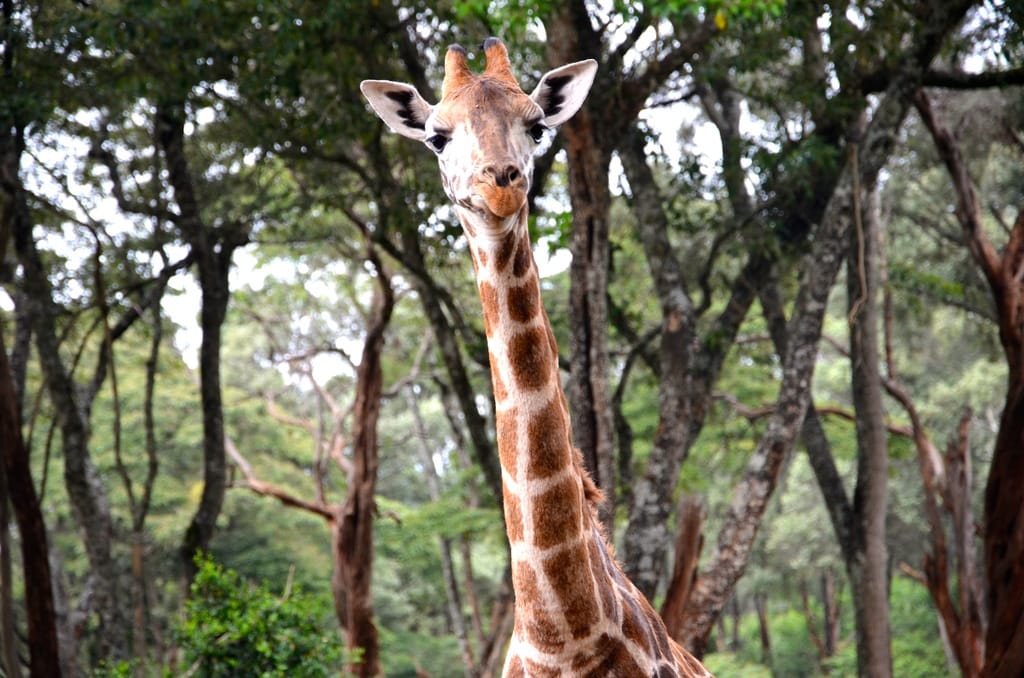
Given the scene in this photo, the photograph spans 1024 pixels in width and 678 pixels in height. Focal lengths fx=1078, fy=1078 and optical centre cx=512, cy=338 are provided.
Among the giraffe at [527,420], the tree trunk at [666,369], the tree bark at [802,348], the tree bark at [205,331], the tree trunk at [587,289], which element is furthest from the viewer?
the tree bark at [205,331]

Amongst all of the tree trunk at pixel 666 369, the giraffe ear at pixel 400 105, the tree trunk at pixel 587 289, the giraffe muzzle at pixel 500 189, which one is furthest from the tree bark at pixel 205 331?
the giraffe muzzle at pixel 500 189

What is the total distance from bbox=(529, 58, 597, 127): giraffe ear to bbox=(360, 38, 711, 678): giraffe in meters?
0.13

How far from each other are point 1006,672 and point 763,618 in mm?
16909

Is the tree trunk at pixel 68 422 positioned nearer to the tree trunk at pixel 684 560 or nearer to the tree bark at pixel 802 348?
the tree trunk at pixel 684 560

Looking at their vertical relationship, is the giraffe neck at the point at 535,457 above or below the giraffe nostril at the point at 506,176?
below

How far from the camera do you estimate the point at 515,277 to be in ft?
9.27

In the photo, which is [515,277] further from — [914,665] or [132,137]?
Answer: [914,665]

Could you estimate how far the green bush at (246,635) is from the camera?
754 centimetres

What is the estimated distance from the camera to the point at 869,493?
940cm

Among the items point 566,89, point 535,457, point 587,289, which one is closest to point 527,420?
point 535,457

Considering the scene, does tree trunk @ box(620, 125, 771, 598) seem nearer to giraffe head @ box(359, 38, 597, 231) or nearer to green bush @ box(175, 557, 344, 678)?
green bush @ box(175, 557, 344, 678)

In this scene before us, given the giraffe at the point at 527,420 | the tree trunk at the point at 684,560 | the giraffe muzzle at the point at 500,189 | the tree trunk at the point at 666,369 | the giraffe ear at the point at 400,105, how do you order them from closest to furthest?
the giraffe muzzle at the point at 500,189, the giraffe at the point at 527,420, the giraffe ear at the point at 400,105, the tree trunk at the point at 684,560, the tree trunk at the point at 666,369

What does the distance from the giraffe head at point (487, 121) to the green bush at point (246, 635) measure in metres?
5.26

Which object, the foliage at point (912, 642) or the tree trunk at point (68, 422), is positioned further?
the foliage at point (912, 642)
